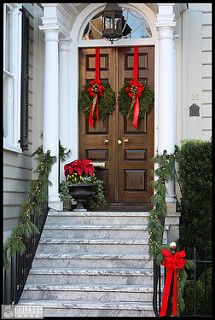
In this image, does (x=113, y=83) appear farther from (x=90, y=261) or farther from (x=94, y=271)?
(x=94, y=271)

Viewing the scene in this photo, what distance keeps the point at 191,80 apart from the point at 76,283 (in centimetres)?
381

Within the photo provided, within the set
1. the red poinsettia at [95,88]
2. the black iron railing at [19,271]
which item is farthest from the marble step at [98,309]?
the red poinsettia at [95,88]

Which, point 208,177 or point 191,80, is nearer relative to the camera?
point 208,177

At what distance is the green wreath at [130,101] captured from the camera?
392 inches

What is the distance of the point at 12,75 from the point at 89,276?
10.1ft

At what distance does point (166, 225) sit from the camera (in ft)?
29.0

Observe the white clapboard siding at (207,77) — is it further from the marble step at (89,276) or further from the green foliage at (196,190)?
the marble step at (89,276)

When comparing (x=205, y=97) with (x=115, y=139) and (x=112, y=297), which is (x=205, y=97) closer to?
(x=115, y=139)

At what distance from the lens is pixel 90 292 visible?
7.58 metres

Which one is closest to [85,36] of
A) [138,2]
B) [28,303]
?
[138,2]

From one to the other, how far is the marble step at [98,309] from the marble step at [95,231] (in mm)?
1261

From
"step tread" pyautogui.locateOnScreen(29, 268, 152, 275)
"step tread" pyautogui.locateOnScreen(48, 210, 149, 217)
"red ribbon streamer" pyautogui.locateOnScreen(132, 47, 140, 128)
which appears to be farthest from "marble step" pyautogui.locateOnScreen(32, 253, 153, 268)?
"red ribbon streamer" pyautogui.locateOnScreen(132, 47, 140, 128)

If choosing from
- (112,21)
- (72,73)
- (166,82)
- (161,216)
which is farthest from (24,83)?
(161,216)

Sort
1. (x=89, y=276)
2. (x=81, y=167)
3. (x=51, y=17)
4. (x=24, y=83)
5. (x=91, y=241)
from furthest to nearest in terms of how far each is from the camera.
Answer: (x=24, y=83)
(x=81, y=167)
(x=51, y=17)
(x=91, y=241)
(x=89, y=276)
